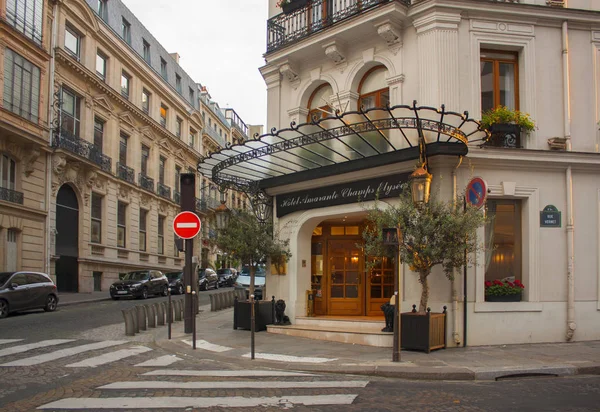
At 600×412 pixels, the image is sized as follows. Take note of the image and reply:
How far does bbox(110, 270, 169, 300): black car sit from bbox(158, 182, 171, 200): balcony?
13.8 m

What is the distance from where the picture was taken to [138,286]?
92.3 feet

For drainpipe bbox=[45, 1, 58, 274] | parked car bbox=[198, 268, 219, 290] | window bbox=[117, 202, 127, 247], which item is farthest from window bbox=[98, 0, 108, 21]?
parked car bbox=[198, 268, 219, 290]

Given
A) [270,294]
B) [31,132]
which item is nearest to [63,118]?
[31,132]

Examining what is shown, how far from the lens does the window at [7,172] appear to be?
25812mm

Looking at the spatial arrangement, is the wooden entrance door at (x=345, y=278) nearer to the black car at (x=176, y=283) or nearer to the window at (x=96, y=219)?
the black car at (x=176, y=283)

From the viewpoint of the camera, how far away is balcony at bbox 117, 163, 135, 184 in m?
36.7

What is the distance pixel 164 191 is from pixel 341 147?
32.0m

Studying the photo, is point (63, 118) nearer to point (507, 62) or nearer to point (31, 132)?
point (31, 132)

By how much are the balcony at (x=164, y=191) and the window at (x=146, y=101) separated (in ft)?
17.6

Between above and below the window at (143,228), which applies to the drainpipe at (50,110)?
above

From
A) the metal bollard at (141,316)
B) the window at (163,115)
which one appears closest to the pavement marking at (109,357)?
the metal bollard at (141,316)

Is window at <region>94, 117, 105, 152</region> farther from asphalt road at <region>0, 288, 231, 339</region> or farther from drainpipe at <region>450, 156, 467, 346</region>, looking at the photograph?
drainpipe at <region>450, 156, 467, 346</region>

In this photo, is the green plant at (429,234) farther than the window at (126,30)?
No

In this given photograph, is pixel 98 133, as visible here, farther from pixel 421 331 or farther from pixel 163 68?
pixel 421 331
